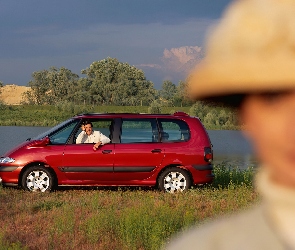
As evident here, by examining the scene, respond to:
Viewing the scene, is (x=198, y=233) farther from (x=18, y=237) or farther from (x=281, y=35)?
(x=18, y=237)

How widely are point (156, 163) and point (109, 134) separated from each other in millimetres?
A: 1150

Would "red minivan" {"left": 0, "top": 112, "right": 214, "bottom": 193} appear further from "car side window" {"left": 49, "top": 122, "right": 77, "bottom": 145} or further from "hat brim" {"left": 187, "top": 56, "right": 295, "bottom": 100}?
"hat brim" {"left": 187, "top": 56, "right": 295, "bottom": 100}

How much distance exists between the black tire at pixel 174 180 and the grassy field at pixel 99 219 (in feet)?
2.57

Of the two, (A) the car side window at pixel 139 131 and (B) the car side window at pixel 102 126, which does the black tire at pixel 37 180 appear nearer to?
(B) the car side window at pixel 102 126

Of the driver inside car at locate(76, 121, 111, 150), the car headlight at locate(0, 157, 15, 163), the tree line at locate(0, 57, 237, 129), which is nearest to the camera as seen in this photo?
the driver inside car at locate(76, 121, 111, 150)

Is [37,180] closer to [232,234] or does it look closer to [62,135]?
[62,135]

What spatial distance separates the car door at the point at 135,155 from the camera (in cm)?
1427

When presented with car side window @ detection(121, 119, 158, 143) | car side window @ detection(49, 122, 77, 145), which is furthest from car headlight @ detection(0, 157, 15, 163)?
car side window @ detection(121, 119, 158, 143)

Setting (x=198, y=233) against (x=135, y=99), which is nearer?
(x=198, y=233)

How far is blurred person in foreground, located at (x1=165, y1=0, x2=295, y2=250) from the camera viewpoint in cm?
60

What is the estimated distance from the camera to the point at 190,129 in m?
14.3

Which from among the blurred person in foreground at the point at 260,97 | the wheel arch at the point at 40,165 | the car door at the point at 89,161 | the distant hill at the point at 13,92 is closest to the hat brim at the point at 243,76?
the blurred person in foreground at the point at 260,97

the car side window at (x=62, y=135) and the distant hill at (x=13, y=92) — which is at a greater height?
the distant hill at (x=13, y=92)

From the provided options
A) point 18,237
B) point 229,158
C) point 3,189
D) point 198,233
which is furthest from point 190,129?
point 229,158
